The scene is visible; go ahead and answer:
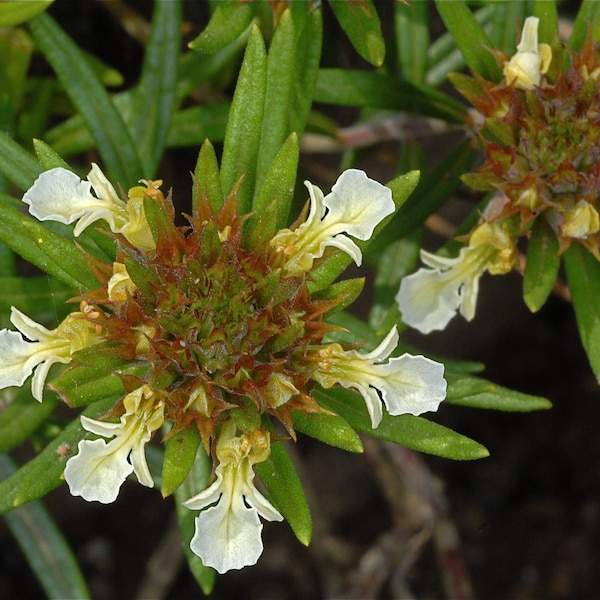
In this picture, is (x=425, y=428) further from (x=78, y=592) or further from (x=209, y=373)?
(x=78, y=592)

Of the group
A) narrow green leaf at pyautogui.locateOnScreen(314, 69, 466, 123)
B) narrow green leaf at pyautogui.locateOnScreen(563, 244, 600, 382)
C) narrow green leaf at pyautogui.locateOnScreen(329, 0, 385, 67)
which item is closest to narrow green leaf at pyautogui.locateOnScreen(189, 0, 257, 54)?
narrow green leaf at pyautogui.locateOnScreen(329, 0, 385, 67)

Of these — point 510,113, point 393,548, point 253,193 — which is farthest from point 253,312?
point 393,548

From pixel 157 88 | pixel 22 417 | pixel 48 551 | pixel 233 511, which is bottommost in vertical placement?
pixel 48 551

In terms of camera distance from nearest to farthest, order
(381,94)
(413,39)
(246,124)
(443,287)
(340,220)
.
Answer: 1. (340,220)
2. (246,124)
3. (443,287)
4. (381,94)
5. (413,39)

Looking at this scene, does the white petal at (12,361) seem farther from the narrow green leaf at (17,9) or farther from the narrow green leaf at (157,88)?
the narrow green leaf at (157,88)

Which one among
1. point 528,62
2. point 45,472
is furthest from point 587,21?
point 45,472

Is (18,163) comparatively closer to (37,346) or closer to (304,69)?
(37,346)

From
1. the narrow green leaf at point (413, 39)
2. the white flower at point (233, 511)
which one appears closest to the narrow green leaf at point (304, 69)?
the narrow green leaf at point (413, 39)

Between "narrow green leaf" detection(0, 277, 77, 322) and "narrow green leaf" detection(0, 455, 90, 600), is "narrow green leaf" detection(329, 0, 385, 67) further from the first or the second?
"narrow green leaf" detection(0, 455, 90, 600)
